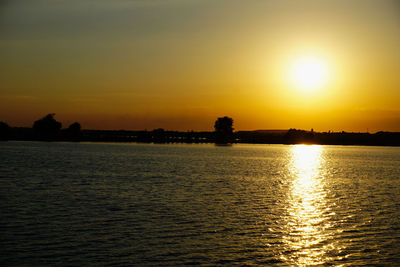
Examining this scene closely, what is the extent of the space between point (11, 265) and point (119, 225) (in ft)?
32.8

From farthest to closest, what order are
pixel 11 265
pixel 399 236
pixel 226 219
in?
1. pixel 226 219
2. pixel 399 236
3. pixel 11 265

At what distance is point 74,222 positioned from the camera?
31.0 meters

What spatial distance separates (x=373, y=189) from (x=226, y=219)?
110 ft

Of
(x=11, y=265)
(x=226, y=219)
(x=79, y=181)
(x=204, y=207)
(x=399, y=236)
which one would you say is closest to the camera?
(x=11, y=265)

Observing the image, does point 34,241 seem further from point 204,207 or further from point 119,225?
point 204,207

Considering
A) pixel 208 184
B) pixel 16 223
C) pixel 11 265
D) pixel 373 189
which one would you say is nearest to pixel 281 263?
pixel 11 265

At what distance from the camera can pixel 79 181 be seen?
59.1 meters

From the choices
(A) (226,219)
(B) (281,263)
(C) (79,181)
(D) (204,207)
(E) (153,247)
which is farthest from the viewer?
(C) (79,181)

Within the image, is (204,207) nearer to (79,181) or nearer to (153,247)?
(153,247)

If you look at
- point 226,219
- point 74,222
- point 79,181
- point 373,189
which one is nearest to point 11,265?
point 74,222

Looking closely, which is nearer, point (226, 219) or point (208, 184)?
point (226, 219)

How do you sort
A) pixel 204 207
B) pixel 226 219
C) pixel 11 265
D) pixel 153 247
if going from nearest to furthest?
pixel 11 265 → pixel 153 247 → pixel 226 219 → pixel 204 207

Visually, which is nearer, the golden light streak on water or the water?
the water

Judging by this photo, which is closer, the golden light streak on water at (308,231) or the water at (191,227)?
the water at (191,227)
